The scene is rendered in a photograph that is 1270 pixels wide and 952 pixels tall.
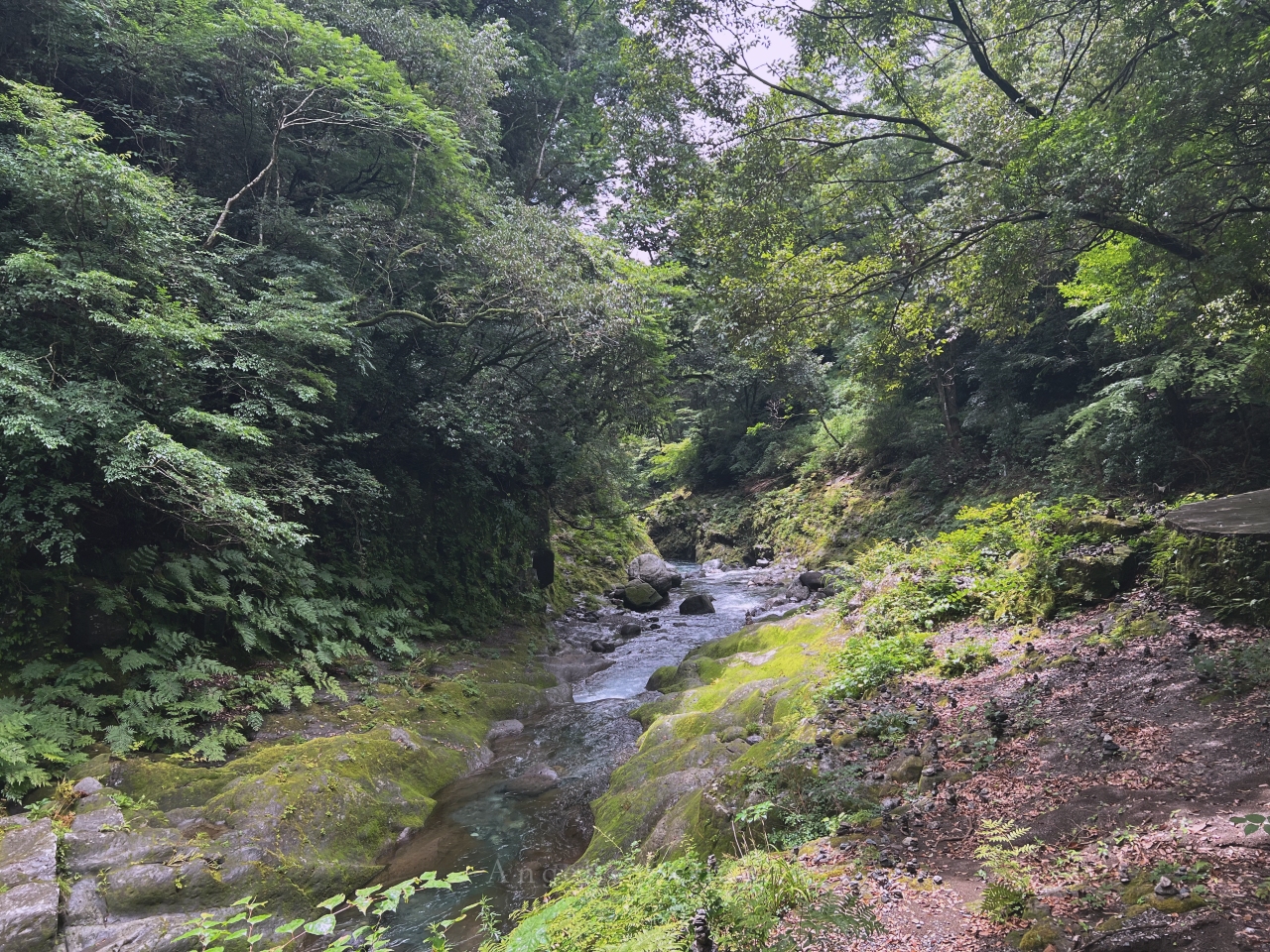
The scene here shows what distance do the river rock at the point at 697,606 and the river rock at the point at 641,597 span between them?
103 centimetres

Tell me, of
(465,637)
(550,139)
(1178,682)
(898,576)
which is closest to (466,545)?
(465,637)

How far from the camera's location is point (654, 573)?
19.7m

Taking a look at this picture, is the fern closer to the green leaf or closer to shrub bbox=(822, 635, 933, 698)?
shrub bbox=(822, 635, 933, 698)

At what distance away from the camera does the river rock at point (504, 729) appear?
9.30 m

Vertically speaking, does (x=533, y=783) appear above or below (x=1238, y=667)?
below

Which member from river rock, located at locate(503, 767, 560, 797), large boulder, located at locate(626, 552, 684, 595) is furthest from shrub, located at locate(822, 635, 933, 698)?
large boulder, located at locate(626, 552, 684, 595)

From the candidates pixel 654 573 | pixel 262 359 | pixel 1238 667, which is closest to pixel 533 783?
pixel 262 359

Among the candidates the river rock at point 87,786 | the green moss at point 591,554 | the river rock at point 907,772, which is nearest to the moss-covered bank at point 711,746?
the river rock at point 907,772

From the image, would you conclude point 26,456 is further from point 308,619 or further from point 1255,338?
point 1255,338

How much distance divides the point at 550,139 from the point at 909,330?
16102mm

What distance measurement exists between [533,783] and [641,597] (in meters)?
10.2

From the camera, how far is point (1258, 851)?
2.50m

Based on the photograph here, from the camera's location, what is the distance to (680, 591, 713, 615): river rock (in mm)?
16734

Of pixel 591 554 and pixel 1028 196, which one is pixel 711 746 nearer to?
pixel 1028 196
